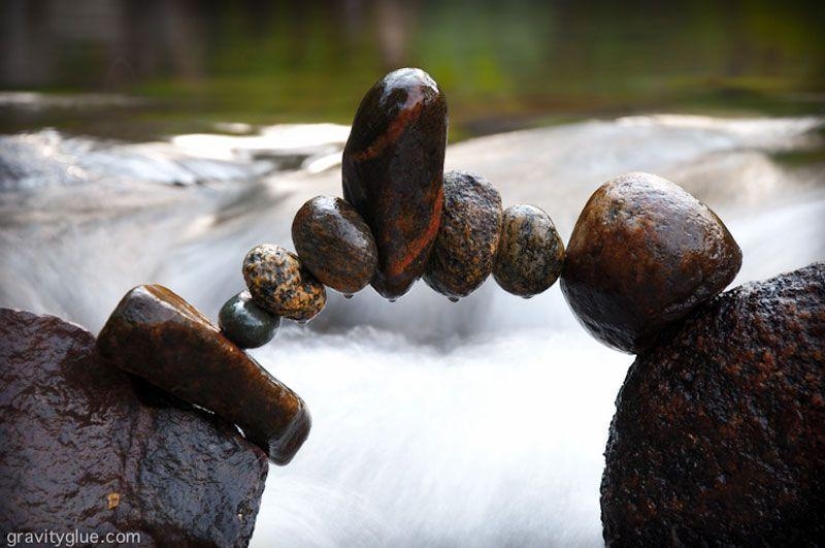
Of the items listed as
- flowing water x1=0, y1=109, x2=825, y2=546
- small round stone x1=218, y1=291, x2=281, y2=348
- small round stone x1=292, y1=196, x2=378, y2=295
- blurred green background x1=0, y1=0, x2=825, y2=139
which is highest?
small round stone x1=292, y1=196, x2=378, y2=295

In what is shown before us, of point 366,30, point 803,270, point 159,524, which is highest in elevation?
point 803,270

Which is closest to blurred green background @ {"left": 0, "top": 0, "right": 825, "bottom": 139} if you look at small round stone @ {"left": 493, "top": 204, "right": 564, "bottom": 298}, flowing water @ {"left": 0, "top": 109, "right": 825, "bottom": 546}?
flowing water @ {"left": 0, "top": 109, "right": 825, "bottom": 546}

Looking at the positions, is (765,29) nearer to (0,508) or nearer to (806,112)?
(806,112)

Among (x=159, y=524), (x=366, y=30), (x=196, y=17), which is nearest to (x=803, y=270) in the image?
(x=159, y=524)

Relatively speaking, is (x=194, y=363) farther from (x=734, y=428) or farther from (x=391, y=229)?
(x=734, y=428)

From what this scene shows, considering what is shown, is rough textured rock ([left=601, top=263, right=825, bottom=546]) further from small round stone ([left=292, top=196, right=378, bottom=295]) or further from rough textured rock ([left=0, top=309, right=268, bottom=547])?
rough textured rock ([left=0, top=309, right=268, bottom=547])

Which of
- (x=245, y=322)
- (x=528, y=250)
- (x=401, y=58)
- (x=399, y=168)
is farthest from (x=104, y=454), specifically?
(x=401, y=58)

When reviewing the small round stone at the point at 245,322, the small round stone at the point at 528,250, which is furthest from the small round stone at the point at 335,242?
the small round stone at the point at 528,250

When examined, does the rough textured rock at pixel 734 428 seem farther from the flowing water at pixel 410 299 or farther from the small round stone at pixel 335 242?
the small round stone at pixel 335 242
